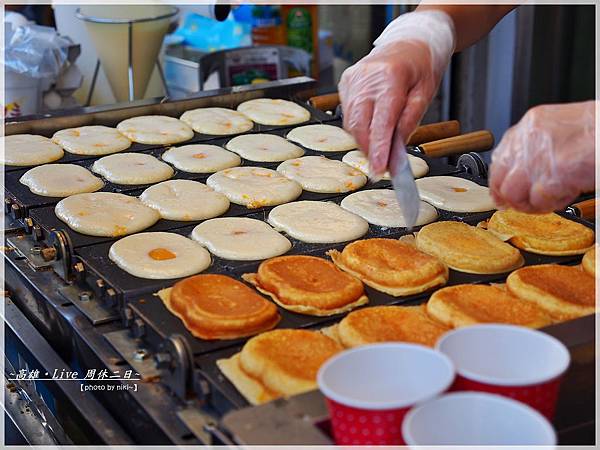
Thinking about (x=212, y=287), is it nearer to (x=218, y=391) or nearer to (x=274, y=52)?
(x=218, y=391)

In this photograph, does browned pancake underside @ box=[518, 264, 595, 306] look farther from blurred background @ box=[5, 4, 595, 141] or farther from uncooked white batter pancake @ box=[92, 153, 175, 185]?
blurred background @ box=[5, 4, 595, 141]

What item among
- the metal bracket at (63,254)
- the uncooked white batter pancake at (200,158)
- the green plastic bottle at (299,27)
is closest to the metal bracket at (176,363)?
the metal bracket at (63,254)

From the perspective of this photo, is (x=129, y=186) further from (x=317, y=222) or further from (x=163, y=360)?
(x=163, y=360)

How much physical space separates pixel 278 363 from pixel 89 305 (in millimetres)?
682

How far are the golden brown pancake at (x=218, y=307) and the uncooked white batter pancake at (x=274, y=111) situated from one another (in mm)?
1403

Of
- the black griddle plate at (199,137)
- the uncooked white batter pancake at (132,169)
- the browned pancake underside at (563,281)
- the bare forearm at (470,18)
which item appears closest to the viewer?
the browned pancake underside at (563,281)

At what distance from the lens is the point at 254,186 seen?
8.95ft

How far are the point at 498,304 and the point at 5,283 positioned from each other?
1.49m

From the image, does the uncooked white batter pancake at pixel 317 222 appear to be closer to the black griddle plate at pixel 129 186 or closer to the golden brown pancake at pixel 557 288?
the black griddle plate at pixel 129 186

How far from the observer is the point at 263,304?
1922mm

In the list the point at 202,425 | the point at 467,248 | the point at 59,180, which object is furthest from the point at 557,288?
the point at 59,180

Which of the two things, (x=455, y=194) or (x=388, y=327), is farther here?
(x=455, y=194)

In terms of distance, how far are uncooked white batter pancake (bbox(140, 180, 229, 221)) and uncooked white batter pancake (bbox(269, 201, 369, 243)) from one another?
0.62ft

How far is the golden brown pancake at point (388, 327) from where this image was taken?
5.85ft
